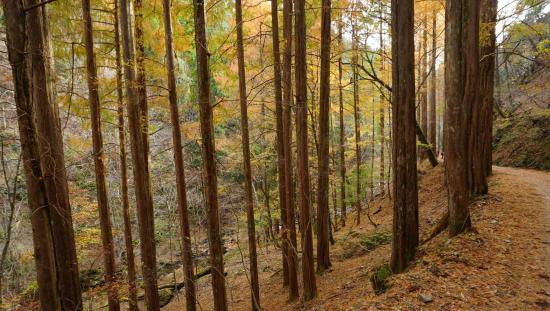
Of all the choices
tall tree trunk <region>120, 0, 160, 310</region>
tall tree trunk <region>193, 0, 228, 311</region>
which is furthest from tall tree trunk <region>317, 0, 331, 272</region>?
tall tree trunk <region>120, 0, 160, 310</region>

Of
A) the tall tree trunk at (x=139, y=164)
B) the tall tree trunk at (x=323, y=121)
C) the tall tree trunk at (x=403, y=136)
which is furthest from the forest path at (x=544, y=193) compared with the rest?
the tall tree trunk at (x=139, y=164)

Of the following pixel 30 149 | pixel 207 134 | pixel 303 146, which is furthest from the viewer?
pixel 303 146

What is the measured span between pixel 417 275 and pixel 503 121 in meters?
16.0

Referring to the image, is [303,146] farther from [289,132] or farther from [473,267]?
[473,267]

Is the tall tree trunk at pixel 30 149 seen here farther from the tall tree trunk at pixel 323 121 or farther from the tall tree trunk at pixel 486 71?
the tall tree trunk at pixel 486 71

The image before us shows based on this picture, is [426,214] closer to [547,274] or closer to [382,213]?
[382,213]

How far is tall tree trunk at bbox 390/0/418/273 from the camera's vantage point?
5238 mm

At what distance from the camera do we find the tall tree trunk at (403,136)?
5.24 meters

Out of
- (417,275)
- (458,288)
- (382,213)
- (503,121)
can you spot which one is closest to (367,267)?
(417,275)

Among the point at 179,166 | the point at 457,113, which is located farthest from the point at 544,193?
the point at 179,166

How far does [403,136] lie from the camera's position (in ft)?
17.7

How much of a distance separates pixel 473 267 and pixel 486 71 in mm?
6892

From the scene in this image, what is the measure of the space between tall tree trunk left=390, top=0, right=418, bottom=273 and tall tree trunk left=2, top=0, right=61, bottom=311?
518 cm

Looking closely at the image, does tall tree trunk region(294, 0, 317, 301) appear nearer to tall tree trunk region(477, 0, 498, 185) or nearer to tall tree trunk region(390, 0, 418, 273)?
tall tree trunk region(390, 0, 418, 273)
